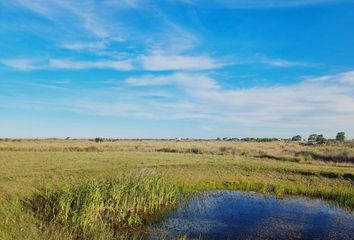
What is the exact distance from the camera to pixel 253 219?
70.9 ft

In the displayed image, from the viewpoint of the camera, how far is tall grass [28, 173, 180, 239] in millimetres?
16391

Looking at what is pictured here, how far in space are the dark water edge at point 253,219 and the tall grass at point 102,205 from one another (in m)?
1.37

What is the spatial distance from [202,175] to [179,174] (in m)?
1.96

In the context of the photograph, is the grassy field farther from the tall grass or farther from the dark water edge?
the dark water edge

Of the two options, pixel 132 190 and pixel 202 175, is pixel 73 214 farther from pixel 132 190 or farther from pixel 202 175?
pixel 202 175

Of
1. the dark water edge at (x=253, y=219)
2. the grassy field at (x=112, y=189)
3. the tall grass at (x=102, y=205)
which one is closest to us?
the grassy field at (x=112, y=189)

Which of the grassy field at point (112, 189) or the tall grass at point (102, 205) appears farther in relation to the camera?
the tall grass at point (102, 205)

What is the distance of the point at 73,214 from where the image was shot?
666 inches

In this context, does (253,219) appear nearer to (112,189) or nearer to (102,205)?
(112,189)

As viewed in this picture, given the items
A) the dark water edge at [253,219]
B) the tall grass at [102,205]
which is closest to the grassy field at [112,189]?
the tall grass at [102,205]

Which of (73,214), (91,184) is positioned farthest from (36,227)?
(91,184)

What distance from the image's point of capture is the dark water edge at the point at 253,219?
18484 millimetres

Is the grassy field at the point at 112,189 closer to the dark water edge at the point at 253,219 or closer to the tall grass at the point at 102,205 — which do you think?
the tall grass at the point at 102,205

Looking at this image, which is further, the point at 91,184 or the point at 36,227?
the point at 91,184
